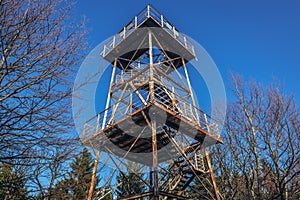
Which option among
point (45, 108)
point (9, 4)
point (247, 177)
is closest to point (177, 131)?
point (247, 177)

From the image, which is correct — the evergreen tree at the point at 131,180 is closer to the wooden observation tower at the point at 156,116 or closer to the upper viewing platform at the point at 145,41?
the wooden observation tower at the point at 156,116

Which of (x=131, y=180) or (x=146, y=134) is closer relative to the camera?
(x=146, y=134)

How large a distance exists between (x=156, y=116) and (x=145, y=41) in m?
5.28

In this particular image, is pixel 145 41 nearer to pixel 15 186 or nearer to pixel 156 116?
pixel 156 116

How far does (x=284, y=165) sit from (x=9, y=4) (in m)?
11.5

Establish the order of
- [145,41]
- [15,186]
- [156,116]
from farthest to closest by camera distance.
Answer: [145,41]
[156,116]
[15,186]

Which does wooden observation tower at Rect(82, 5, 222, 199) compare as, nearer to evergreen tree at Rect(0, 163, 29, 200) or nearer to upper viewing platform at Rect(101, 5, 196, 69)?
upper viewing platform at Rect(101, 5, 196, 69)

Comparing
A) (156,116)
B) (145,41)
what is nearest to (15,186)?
(156,116)

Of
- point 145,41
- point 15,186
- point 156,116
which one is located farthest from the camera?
point 145,41

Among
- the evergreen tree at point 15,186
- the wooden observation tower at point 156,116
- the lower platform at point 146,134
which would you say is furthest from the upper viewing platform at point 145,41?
the evergreen tree at point 15,186

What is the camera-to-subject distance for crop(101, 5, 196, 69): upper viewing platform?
42.9 ft

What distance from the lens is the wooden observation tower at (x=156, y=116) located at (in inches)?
403

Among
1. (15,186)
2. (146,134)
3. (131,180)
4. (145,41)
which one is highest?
(145,41)

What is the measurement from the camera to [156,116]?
9.88 m
